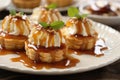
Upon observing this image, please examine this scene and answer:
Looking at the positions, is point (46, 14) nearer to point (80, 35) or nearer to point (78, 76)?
point (80, 35)

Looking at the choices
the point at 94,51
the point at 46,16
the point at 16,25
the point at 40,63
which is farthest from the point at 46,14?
the point at 40,63

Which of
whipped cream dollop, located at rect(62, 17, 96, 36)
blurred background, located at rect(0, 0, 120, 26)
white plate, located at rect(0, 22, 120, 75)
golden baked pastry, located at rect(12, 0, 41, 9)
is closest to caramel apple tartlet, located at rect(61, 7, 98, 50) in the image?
whipped cream dollop, located at rect(62, 17, 96, 36)

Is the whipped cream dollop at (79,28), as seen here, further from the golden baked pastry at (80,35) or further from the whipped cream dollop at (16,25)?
the whipped cream dollop at (16,25)

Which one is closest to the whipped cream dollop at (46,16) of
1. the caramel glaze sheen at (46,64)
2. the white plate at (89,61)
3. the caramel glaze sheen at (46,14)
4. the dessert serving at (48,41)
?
the caramel glaze sheen at (46,14)

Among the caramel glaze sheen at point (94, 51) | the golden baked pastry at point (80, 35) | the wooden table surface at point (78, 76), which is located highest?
the golden baked pastry at point (80, 35)

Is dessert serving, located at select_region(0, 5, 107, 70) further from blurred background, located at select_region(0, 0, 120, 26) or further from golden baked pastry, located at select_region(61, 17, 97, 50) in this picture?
blurred background, located at select_region(0, 0, 120, 26)

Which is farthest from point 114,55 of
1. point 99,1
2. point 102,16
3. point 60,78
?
point 99,1
